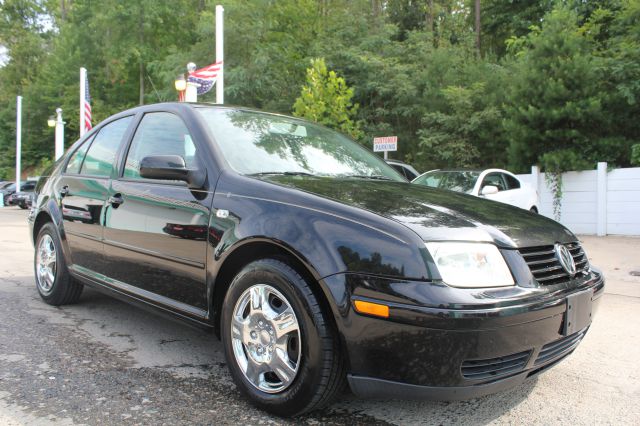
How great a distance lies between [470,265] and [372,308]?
1.50 feet

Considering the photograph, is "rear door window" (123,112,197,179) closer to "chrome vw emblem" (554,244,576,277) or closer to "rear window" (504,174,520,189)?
"chrome vw emblem" (554,244,576,277)

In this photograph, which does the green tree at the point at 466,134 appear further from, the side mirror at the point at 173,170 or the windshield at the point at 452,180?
the side mirror at the point at 173,170

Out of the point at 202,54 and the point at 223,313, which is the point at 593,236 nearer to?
the point at 223,313

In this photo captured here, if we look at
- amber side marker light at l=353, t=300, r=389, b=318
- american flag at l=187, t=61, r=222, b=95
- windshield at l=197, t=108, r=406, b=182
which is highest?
american flag at l=187, t=61, r=222, b=95

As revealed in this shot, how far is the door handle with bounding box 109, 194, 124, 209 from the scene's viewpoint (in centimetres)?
349

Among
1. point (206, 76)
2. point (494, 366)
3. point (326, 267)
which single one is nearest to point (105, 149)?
point (326, 267)

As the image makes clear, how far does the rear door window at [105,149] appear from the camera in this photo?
3838 mm

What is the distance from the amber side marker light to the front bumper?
2 centimetres

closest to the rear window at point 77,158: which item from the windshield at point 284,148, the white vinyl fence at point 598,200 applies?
the windshield at point 284,148

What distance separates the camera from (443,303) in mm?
2018

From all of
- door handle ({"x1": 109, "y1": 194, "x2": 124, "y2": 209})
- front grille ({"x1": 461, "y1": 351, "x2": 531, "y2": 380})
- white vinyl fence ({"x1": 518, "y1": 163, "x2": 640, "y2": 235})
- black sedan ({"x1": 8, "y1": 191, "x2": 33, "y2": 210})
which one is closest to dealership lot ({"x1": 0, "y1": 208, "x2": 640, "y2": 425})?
front grille ({"x1": 461, "y1": 351, "x2": 531, "y2": 380})

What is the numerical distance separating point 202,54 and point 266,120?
70.4 ft

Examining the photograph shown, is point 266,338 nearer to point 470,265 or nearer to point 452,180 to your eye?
point 470,265

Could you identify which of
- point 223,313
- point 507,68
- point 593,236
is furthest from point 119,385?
point 507,68
